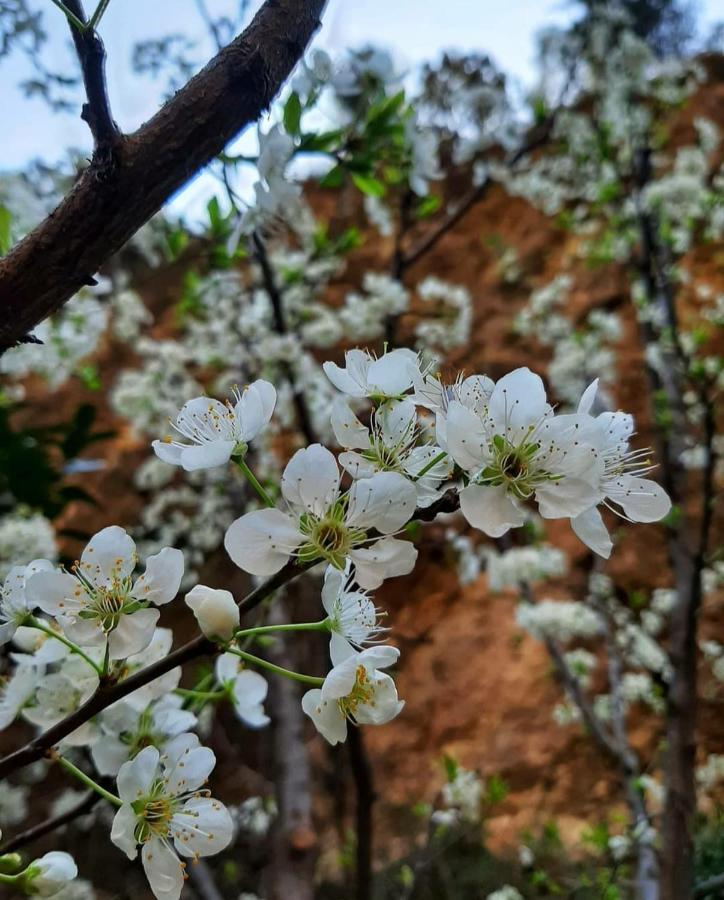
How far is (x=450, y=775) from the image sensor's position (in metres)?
1.66

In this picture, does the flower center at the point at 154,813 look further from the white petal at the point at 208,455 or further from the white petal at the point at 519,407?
the white petal at the point at 519,407

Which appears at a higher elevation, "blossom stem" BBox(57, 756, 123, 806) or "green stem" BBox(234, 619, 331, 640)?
"green stem" BBox(234, 619, 331, 640)

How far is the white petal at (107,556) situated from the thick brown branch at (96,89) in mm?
273

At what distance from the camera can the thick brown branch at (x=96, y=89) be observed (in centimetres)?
51

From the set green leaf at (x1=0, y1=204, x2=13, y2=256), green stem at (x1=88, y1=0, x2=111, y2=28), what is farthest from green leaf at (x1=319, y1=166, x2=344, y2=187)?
green stem at (x1=88, y1=0, x2=111, y2=28)

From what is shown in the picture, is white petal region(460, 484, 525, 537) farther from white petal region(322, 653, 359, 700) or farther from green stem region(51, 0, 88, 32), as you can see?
green stem region(51, 0, 88, 32)

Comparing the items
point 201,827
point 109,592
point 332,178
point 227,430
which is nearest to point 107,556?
point 109,592

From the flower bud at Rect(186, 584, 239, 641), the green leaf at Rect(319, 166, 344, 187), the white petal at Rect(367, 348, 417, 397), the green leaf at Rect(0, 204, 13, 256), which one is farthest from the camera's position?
the green leaf at Rect(319, 166, 344, 187)

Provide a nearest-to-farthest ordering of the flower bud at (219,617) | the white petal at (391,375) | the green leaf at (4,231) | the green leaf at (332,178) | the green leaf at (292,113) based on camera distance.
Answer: the flower bud at (219,617) → the white petal at (391,375) → the green leaf at (4,231) → the green leaf at (292,113) → the green leaf at (332,178)

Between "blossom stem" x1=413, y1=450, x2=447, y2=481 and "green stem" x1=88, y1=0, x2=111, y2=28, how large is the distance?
389 mm

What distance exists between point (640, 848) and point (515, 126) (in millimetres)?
2530

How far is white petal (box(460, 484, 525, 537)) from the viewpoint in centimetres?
48

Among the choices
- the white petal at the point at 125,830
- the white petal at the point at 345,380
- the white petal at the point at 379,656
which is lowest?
the white petal at the point at 125,830

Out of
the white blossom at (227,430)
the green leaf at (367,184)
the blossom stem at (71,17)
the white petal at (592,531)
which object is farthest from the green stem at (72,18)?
the green leaf at (367,184)
